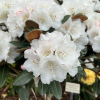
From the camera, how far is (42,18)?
25.7 inches

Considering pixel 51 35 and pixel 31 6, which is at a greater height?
pixel 31 6

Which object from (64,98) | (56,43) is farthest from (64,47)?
(64,98)

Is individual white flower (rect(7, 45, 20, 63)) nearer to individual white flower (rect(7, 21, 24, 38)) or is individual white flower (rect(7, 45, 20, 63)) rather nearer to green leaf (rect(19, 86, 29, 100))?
individual white flower (rect(7, 21, 24, 38))

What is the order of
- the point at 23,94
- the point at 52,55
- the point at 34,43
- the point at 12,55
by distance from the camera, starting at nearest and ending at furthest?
the point at 52,55 < the point at 34,43 < the point at 12,55 < the point at 23,94

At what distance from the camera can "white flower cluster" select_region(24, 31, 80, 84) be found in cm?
52

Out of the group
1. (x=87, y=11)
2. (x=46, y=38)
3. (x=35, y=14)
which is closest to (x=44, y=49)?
(x=46, y=38)

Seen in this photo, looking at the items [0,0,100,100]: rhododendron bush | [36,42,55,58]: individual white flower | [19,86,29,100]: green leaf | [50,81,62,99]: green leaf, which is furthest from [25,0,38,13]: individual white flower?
[19,86,29,100]: green leaf

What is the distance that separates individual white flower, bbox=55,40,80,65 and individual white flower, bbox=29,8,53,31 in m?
0.17

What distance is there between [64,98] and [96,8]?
4.47ft

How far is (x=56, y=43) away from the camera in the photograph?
53cm

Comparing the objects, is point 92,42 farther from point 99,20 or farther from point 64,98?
point 64,98

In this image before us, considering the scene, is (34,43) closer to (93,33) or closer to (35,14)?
(35,14)

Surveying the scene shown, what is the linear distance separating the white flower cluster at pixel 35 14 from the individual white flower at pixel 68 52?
0.55ft

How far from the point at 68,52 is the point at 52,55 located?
0.39 ft
